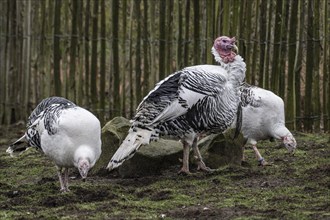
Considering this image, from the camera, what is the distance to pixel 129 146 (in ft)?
31.9

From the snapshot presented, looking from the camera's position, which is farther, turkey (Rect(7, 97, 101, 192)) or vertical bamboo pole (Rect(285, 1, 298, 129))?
vertical bamboo pole (Rect(285, 1, 298, 129))

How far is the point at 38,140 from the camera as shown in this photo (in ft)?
30.5

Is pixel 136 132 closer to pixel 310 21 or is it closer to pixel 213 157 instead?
pixel 213 157

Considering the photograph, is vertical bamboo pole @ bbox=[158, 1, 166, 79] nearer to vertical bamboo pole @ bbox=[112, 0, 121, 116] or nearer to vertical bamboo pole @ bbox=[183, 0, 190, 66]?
vertical bamboo pole @ bbox=[183, 0, 190, 66]

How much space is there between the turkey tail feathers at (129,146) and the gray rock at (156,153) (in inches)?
11.0

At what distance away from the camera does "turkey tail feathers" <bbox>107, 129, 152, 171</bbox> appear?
9.62m

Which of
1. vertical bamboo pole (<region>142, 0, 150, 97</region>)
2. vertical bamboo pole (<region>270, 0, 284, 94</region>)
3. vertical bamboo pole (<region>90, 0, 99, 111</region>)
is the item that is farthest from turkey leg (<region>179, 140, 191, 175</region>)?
vertical bamboo pole (<region>90, 0, 99, 111</region>)

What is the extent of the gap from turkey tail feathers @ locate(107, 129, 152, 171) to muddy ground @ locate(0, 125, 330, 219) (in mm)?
245

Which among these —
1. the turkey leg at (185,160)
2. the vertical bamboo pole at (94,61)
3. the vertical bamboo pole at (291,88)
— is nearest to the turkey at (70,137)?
the turkey leg at (185,160)

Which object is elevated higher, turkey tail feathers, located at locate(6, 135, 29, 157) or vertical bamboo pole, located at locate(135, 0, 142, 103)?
vertical bamboo pole, located at locate(135, 0, 142, 103)

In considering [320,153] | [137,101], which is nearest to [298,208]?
[320,153]

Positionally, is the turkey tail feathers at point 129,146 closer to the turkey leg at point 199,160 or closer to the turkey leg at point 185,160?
the turkey leg at point 185,160

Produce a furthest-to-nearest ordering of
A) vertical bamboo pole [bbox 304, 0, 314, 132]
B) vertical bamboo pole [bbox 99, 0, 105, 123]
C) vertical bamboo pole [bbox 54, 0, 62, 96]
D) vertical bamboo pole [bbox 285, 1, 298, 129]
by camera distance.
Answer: vertical bamboo pole [bbox 54, 0, 62, 96] < vertical bamboo pole [bbox 99, 0, 105, 123] < vertical bamboo pole [bbox 285, 1, 298, 129] < vertical bamboo pole [bbox 304, 0, 314, 132]

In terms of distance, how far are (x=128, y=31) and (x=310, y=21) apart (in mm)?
2690
